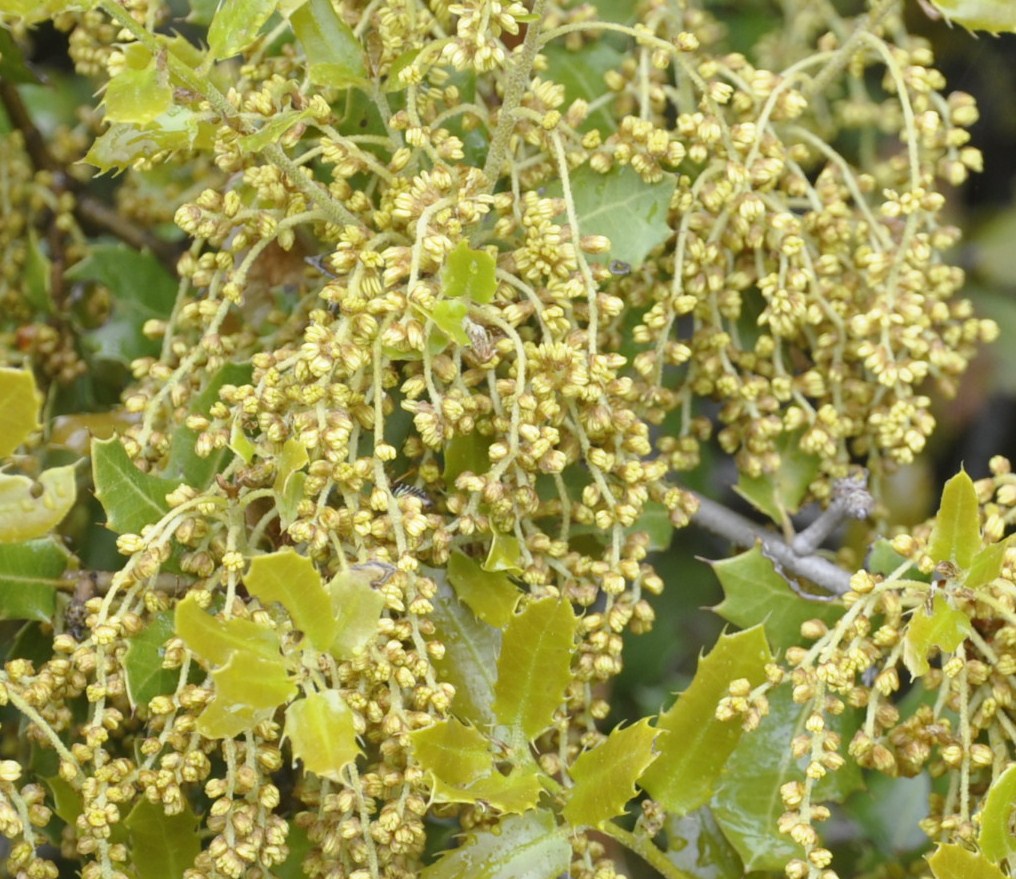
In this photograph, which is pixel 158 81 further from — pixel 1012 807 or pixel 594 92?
pixel 1012 807

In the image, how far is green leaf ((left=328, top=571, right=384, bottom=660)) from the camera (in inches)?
46.8

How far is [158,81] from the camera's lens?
1.23m

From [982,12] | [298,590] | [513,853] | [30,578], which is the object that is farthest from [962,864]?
[30,578]

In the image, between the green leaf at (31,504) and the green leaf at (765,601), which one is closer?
the green leaf at (31,504)

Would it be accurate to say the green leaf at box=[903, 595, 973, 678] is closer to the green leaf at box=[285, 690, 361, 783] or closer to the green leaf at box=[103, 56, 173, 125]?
the green leaf at box=[285, 690, 361, 783]

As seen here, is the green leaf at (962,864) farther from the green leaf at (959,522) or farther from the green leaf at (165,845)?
the green leaf at (165,845)

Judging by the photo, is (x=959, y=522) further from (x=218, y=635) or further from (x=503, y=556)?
(x=218, y=635)

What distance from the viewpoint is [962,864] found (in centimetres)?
125

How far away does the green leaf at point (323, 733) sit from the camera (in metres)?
1.14

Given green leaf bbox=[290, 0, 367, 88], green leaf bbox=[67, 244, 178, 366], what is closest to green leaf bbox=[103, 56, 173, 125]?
green leaf bbox=[290, 0, 367, 88]

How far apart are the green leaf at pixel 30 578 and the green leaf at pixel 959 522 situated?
3.35 feet

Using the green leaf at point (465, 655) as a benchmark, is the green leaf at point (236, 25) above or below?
above

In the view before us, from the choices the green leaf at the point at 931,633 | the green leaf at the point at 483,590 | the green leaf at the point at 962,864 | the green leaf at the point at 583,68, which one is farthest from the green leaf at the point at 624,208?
the green leaf at the point at 962,864

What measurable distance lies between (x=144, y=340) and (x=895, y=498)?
1273 mm
